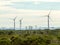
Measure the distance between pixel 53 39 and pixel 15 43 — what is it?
8.15m

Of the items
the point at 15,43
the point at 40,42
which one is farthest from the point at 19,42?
the point at 40,42

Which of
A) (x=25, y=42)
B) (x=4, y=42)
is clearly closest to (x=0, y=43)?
(x=4, y=42)

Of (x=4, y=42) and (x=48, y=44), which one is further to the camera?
(x=4, y=42)

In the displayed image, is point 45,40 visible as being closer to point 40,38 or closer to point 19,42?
point 40,38

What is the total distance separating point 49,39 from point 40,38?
77.1 inches

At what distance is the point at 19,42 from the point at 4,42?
3.46 metres

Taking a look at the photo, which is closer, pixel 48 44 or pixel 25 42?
pixel 48 44

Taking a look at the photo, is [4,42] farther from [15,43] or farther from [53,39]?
[53,39]

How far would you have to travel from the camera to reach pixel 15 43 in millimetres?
62562

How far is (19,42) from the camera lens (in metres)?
63.1

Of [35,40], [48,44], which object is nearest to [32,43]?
[35,40]

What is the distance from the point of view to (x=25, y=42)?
2467 inches

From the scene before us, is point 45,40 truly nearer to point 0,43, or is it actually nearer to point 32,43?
point 32,43

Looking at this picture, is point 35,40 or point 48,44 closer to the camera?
point 48,44
